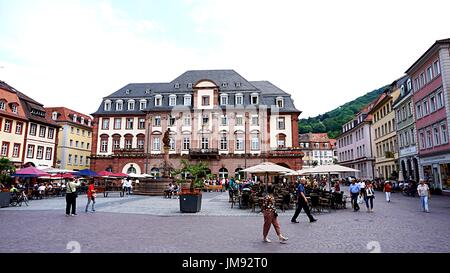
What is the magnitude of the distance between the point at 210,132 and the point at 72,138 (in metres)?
29.4

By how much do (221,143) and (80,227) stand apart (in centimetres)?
3711

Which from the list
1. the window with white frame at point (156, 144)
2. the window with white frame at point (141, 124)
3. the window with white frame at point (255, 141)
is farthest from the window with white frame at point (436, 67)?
the window with white frame at point (141, 124)

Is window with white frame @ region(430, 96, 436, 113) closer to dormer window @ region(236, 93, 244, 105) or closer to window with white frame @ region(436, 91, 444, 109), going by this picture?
window with white frame @ region(436, 91, 444, 109)

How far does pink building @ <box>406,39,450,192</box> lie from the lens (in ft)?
86.5

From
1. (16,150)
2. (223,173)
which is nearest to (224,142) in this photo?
(223,173)

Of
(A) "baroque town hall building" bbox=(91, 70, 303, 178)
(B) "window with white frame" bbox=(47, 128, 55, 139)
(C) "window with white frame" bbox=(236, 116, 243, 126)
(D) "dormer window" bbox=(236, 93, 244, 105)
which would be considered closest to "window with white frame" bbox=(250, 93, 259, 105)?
(A) "baroque town hall building" bbox=(91, 70, 303, 178)

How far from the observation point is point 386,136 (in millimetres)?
44875

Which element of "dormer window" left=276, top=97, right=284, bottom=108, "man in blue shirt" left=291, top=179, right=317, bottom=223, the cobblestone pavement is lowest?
the cobblestone pavement

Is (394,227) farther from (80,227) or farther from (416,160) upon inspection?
(416,160)

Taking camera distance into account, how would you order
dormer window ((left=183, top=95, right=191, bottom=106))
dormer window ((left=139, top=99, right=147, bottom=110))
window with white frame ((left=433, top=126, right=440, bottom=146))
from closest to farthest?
window with white frame ((left=433, top=126, right=440, bottom=146)) < dormer window ((left=183, top=95, right=191, bottom=106)) < dormer window ((left=139, top=99, right=147, bottom=110))

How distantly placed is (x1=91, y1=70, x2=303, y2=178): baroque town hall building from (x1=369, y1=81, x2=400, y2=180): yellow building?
41.8 ft

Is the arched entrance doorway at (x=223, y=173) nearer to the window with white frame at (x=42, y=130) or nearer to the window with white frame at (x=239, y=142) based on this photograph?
the window with white frame at (x=239, y=142)

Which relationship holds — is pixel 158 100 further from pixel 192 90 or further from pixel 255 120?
pixel 255 120
